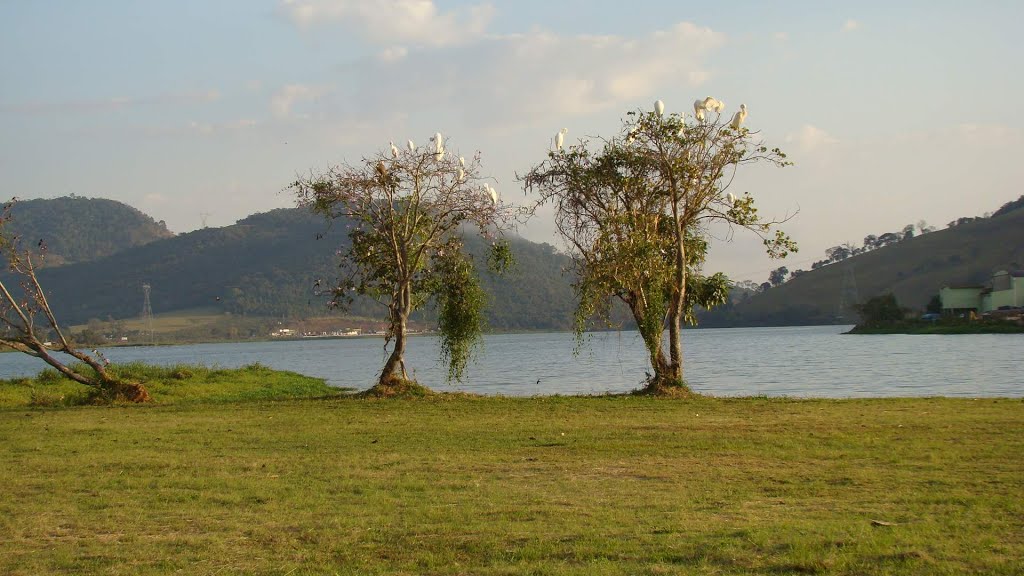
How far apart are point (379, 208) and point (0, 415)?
967cm

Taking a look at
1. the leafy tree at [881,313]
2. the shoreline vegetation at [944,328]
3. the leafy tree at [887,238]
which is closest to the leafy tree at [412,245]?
the shoreline vegetation at [944,328]

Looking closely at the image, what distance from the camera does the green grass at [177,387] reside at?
2550 centimetres

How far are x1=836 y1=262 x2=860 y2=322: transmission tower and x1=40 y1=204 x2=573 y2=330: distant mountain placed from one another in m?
42.2

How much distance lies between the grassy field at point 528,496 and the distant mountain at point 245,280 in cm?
13537

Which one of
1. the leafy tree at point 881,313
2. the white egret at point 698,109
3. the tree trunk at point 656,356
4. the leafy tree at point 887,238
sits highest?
the leafy tree at point 887,238

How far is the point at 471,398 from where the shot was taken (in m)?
23.5

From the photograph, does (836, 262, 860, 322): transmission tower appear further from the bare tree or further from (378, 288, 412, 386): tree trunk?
the bare tree

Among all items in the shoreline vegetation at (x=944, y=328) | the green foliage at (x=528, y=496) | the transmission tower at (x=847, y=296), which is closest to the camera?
the green foliage at (x=528, y=496)

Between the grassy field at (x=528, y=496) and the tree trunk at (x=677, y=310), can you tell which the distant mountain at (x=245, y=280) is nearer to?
the tree trunk at (x=677, y=310)

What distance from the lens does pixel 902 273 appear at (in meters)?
136

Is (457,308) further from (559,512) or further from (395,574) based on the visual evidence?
(395,574)

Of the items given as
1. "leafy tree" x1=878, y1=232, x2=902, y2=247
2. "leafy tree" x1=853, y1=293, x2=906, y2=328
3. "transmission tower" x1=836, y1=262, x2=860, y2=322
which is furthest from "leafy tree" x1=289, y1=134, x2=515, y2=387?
"leafy tree" x1=878, y1=232, x2=902, y2=247

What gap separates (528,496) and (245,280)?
6685 inches

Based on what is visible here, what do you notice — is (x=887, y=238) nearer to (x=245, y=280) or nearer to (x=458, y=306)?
(x=245, y=280)
